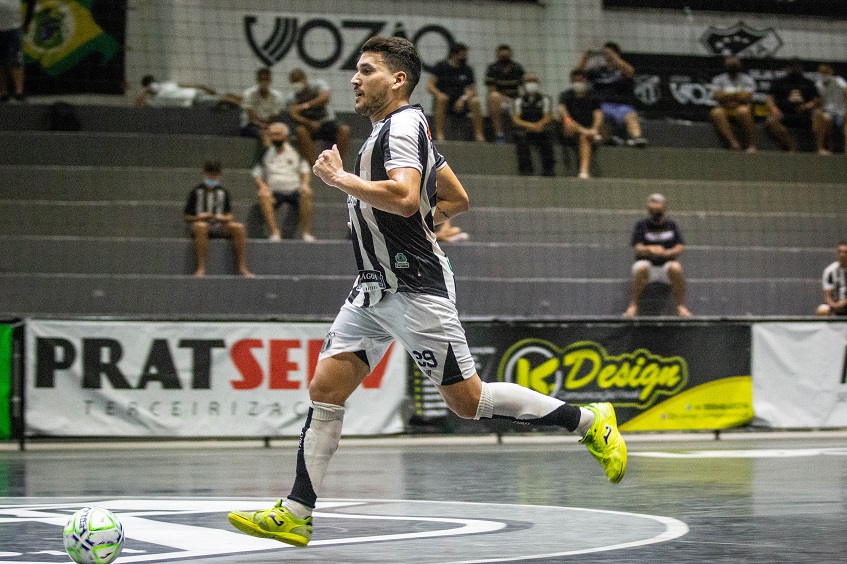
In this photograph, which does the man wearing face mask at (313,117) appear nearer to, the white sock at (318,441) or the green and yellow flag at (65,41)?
the green and yellow flag at (65,41)

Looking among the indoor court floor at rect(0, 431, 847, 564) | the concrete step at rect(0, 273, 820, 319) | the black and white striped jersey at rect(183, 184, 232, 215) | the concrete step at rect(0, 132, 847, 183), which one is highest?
the concrete step at rect(0, 132, 847, 183)

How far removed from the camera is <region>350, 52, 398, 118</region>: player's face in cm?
584

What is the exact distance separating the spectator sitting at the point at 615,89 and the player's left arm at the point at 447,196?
14546mm

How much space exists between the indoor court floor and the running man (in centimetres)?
50

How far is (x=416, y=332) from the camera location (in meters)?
5.77

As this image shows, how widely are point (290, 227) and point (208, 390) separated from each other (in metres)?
4.85

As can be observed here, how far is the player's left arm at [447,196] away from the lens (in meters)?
6.16

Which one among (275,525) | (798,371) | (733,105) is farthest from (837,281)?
(275,525)

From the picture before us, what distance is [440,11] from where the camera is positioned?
2314 cm

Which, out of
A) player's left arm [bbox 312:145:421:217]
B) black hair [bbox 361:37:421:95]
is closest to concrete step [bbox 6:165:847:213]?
black hair [bbox 361:37:421:95]

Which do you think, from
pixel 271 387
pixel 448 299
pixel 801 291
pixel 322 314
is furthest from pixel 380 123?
pixel 801 291

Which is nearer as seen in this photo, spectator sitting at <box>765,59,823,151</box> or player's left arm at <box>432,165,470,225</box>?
player's left arm at <box>432,165,470,225</box>

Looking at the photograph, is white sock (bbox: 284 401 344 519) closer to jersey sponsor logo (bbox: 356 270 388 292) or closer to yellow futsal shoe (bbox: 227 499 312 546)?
yellow futsal shoe (bbox: 227 499 312 546)

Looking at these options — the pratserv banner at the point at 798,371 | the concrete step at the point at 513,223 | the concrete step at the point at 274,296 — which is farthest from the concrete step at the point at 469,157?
the pratserv banner at the point at 798,371
